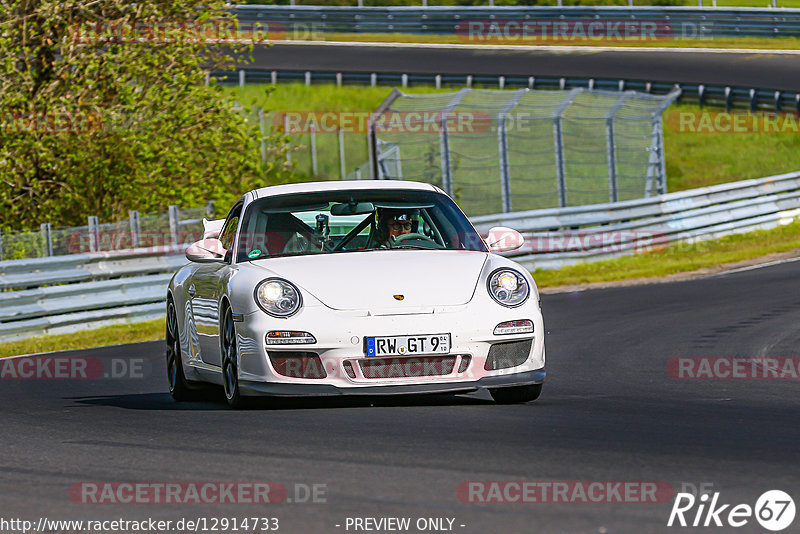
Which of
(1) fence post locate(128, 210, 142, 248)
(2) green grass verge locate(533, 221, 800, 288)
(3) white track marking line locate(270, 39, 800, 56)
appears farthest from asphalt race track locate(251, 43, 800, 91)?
(1) fence post locate(128, 210, 142, 248)

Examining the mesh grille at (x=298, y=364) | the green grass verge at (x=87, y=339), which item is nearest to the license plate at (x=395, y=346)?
the mesh grille at (x=298, y=364)

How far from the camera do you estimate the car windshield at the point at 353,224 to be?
9180 mm

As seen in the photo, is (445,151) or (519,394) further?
(445,151)

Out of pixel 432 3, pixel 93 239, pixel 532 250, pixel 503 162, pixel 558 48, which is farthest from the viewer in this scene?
pixel 432 3

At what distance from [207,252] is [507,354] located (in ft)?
7.02

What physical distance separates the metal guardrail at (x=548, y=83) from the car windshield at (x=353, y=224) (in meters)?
27.2

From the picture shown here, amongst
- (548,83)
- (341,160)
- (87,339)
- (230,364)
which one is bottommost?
(341,160)

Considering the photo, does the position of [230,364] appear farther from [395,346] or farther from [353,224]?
[353,224]

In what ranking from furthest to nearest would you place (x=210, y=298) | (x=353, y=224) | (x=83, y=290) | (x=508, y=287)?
(x=83, y=290)
(x=353, y=224)
(x=210, y=298)
(x=508, y=287)

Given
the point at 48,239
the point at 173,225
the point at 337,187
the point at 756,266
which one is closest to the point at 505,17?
the point at 756,266

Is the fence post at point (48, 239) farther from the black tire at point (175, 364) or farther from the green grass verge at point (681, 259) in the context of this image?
the black tire at point (175, 364)

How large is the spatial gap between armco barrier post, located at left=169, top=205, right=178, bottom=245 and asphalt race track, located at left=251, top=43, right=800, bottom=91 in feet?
67.8

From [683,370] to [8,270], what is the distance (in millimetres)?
9303

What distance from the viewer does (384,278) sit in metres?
8.33
